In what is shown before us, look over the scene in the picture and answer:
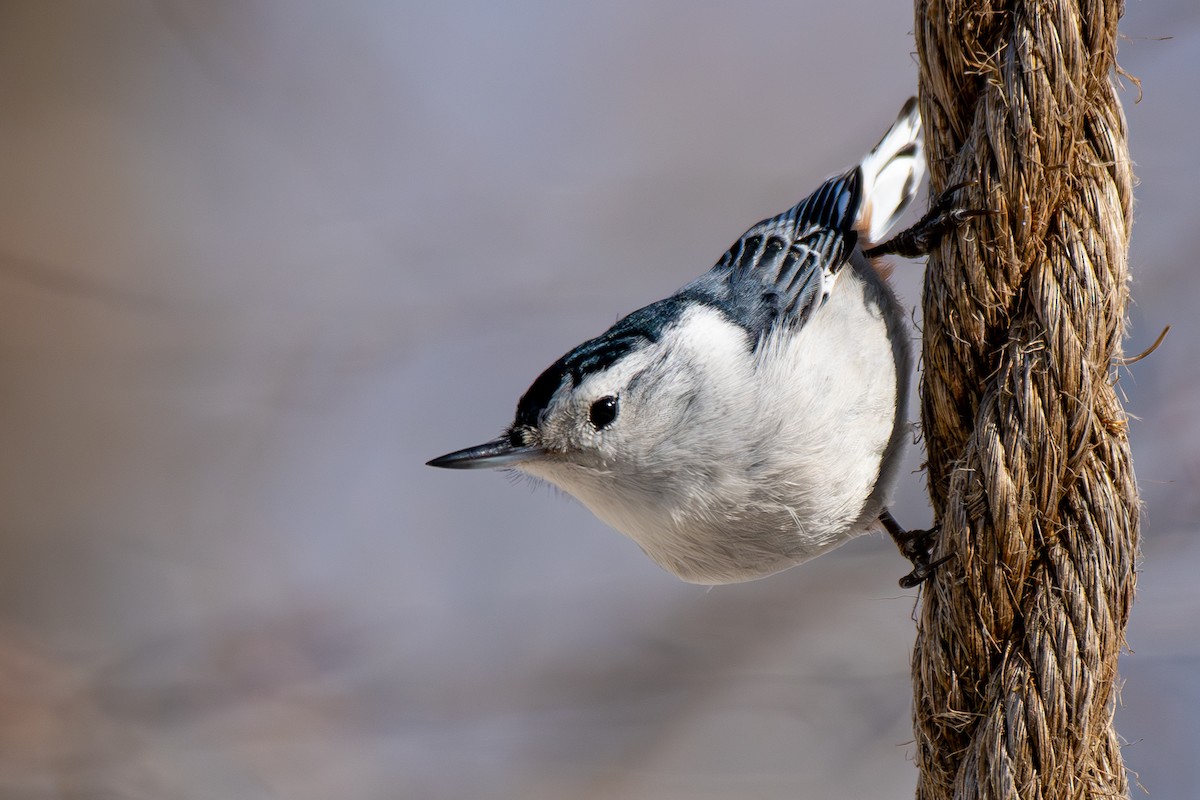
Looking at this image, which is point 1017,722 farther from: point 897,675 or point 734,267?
point 897,675

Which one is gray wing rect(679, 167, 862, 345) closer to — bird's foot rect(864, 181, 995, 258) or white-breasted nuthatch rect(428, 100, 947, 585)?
white-breasted nuthatch rect(428, 100, 947, 585)

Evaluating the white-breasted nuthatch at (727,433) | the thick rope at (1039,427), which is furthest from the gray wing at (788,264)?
the thick rope at (1039,427)

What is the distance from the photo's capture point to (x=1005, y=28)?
631 millimetres

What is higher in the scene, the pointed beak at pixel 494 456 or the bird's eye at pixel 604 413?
the bird's eye at pixel 604 413

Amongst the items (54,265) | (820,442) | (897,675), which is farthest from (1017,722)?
(54,265)

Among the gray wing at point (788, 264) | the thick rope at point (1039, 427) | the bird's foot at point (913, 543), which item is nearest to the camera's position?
the thick rope at point (1039, 427)

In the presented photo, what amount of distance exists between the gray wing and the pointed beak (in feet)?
0.75

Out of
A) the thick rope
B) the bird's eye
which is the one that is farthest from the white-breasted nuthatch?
the thick rope

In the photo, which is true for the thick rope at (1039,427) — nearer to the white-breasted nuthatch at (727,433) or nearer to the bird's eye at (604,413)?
the white-breasted nuthatch at (727,433)

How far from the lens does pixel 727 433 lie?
2.72ft

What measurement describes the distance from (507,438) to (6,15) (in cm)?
143

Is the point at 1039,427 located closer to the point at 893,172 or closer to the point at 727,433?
the point at 727,433

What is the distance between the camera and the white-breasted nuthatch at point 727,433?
2.69 feet

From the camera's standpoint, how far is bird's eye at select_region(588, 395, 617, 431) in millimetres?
835
